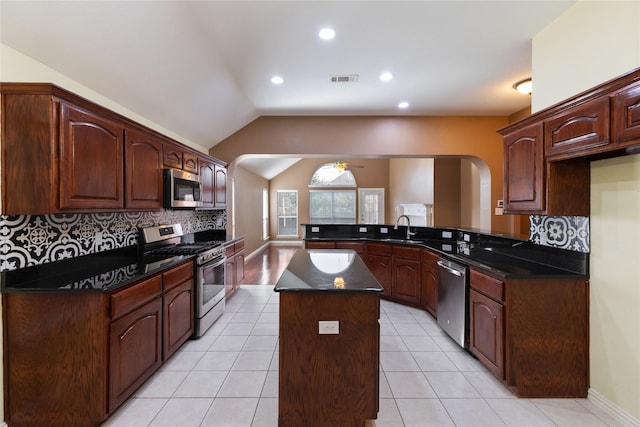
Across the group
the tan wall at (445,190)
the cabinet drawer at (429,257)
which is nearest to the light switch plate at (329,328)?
the cabinet drawer at (429,257)

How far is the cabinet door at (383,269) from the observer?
405 cm

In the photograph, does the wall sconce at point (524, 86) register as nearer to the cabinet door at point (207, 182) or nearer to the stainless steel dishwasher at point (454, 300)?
the stainless steel dishwasher at point (454, 300)

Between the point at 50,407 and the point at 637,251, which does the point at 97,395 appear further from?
the point at 637,251

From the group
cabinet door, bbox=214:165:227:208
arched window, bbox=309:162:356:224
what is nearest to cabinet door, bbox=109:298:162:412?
cabinet door, bbox=214:165:227:208

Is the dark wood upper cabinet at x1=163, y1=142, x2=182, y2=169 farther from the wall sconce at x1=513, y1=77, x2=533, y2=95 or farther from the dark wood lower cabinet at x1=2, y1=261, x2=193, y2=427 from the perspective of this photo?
the wall sconce at x1=513, y1=77, x2=533, y2=95

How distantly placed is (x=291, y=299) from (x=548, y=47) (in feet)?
9.67

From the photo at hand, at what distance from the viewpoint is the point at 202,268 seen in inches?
116

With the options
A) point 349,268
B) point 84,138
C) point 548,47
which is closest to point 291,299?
point 349,268

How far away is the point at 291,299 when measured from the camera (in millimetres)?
1706

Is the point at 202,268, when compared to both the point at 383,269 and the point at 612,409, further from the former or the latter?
the point at 612,409

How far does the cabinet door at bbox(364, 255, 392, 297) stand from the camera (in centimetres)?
405

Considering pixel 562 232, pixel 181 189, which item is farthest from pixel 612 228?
pixel 181 189

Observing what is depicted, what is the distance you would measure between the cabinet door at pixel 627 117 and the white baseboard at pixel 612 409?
5.60 ft

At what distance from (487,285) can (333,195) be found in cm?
888
